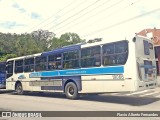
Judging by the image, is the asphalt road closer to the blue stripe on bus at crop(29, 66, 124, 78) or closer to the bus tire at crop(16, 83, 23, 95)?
the blue stripe on bus at crop(29, 66, 124, 78)

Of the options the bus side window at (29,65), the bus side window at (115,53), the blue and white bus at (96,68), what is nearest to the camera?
the blue and white bus at (96,68)

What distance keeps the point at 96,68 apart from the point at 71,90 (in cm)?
250

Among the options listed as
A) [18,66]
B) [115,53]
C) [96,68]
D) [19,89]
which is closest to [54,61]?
[96,68]

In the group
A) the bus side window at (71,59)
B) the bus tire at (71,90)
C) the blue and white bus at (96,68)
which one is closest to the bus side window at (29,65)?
the blue and white bus at (96,68)

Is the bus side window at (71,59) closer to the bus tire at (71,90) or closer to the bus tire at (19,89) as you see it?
the bus tire at (71,90)

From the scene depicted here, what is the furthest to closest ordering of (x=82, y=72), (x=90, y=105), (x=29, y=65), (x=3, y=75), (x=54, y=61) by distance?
(x=3, y=75) < (x=29, y=65) < (x=54, y=61) < (x=82, y=72) < (x=90, y=105)

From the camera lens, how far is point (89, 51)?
14.2 m

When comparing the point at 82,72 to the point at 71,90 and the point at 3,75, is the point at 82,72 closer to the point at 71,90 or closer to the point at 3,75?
the point at 71,90

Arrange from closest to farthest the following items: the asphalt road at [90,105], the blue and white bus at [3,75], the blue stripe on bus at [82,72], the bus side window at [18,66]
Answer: the asphalt road at [90,105], the blue stripe on bus at [82,72], the bus side window at [18,66], the blue and white bus at [3,75]

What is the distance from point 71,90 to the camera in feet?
50.5

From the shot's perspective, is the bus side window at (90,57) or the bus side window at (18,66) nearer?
the bus side window at (90,57)

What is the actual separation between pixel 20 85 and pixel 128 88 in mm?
10065

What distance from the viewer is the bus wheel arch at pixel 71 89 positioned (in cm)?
1494

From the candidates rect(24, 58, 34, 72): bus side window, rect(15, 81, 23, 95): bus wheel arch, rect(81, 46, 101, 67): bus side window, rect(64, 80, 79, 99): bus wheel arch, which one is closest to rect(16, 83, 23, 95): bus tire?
rect(15, 81, 23, 95): bus wheel arch
